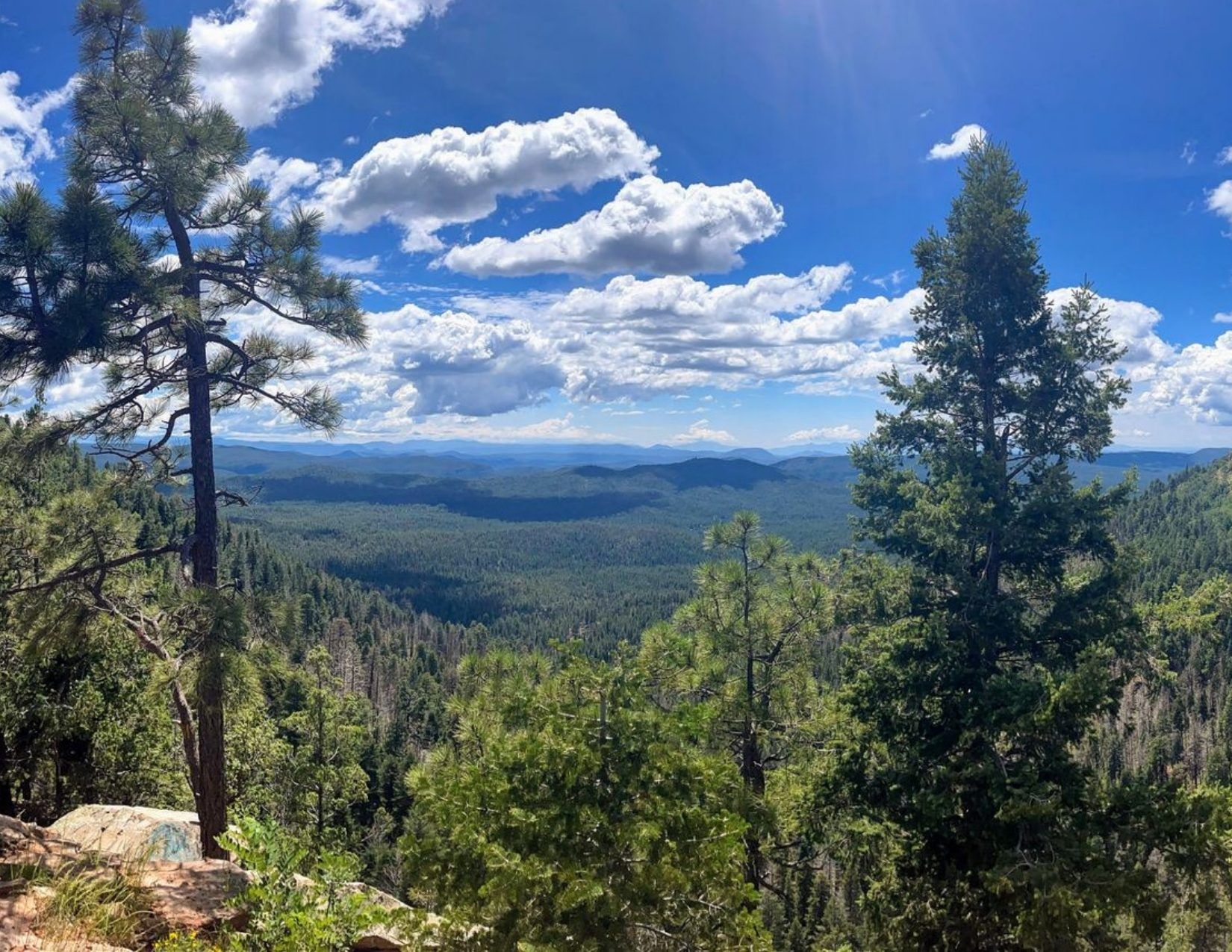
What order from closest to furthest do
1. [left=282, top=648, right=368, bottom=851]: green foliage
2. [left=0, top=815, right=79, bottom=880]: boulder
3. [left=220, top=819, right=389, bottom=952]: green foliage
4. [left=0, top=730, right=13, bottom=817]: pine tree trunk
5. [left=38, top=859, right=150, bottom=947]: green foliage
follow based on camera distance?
[left=220, top=819, right=389, bottom=952]: green foliage, [left=38, top=859, right=150, bottom=947]: green foliage, [left=0, top=815, right=79, bottom=880]: boulder, [left=0, top=730, right=13, bottom=817]: pine tree trunk, [left=282, top=648, right=368, bottom=851]: green foliage

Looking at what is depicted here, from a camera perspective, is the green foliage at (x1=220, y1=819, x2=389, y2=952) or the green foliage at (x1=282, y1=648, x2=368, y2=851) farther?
the green foliage at (x1=282, y1=648, x2=368, y2=851)

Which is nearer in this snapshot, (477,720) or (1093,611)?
(477,720)

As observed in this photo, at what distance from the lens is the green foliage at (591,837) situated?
5.14 meters

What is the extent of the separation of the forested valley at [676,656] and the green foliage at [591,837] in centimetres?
3

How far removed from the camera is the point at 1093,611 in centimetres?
1002

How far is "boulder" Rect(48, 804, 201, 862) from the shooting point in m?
9.30

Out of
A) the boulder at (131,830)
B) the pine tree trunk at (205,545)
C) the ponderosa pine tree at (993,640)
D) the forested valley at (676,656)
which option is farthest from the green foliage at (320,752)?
the ponderosa pine tree at (993,640)

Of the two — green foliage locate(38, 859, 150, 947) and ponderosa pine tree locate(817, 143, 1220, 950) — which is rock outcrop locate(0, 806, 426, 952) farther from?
ponderosa pine tree locate(817, 143, 1220, 950)

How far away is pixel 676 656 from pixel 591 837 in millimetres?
4117

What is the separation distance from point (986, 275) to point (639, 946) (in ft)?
35.6

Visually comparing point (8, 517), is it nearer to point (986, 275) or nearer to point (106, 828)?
point (106, 828)

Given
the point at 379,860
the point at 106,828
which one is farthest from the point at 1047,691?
the point at 379,860

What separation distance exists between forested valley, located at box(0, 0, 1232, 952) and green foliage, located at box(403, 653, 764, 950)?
31 millimetres

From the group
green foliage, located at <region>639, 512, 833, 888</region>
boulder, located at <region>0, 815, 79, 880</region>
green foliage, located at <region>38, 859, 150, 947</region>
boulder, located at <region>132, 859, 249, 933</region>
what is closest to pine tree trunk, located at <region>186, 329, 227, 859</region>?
boulder, located at <region>132, 859, 249, 933</region>
